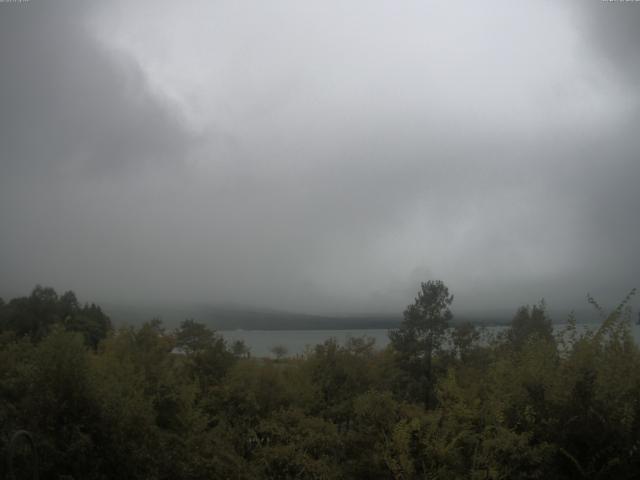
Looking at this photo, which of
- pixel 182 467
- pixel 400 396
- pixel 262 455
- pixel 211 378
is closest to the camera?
pixel 182 467

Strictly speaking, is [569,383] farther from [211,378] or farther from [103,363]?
[211,378]

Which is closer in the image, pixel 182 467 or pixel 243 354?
pixel 182 467

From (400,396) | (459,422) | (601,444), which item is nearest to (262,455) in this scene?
(459,422)

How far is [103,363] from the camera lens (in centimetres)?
1956

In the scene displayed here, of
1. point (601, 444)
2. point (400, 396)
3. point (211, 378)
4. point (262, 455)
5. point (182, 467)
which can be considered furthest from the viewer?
point (400, 396)

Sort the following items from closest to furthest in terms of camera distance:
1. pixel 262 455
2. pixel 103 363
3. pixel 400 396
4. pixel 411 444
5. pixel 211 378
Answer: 1. pixel 411 444
2. pixel 262 455
3. pixel 103 363
4. pixel 211 378
5. pixel 400 396

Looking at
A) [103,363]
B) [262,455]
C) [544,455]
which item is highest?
[103,363]

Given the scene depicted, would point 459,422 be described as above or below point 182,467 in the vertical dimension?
above

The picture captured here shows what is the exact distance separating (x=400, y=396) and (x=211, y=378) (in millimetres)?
9711

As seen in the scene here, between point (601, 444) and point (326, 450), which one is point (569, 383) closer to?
point (601, 444)

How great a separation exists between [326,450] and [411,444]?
2.94m

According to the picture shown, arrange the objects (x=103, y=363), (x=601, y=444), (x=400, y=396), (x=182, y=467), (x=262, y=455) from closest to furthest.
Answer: (x=601, y=444) < (x=182, y=467) < (x=262, y=455) < (x=103, y=363) < (x=400, y=396)

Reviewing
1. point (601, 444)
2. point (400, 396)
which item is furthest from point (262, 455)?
point (400, 396)

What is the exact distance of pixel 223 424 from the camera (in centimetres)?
1975
